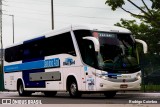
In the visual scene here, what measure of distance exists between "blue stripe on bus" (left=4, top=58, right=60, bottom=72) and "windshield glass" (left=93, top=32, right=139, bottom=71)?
10.8 feet

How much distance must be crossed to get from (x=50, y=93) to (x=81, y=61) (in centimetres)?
618

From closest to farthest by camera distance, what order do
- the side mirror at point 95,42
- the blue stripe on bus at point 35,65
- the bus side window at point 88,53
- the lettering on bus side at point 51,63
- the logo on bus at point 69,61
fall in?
1. the side mirror at point 95,42
2. the bus side window at point 88,53
3. the logo on bus at point 69,61
4. the lettering on bus side at point 51,63
5. the blue stripe on bus at point 35,65

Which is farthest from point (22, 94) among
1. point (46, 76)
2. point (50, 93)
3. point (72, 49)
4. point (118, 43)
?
point (118, 43)

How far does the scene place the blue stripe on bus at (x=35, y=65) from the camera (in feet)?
75.8

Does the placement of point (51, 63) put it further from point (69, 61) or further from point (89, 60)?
point (89, 60)

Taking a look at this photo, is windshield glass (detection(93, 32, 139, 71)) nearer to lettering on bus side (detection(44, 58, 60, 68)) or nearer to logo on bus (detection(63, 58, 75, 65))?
logo on bus (detection(63, 58, 75, 65))

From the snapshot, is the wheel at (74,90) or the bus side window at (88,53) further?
the wheel at (74,90)

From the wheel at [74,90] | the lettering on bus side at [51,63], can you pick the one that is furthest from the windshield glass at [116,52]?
the lettering on bus side at [51,63]

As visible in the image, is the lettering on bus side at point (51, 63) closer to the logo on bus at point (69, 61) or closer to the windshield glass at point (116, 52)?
the logo on bus at point (69, 61)

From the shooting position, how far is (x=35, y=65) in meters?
25.2

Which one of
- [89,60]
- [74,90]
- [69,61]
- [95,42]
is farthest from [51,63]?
[95,42]

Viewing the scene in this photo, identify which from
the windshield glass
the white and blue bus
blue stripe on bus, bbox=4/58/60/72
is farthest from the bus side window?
blue stripe on bus, bbox=4/58/60/72

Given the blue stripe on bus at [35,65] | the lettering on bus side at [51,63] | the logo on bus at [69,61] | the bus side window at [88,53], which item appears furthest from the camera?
the blue stripe on bus at [35,65]

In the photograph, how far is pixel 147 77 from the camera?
2794 centimetres
